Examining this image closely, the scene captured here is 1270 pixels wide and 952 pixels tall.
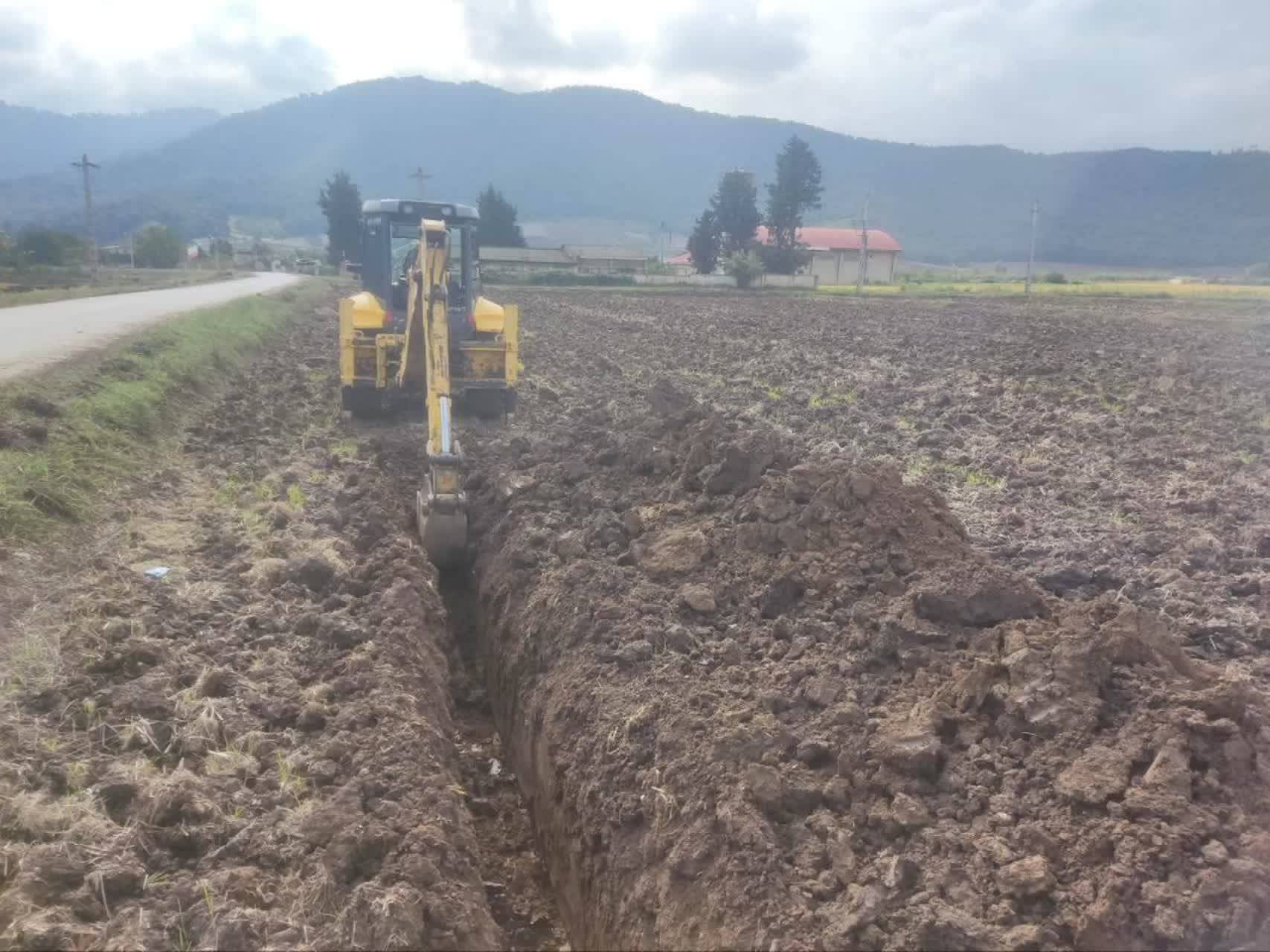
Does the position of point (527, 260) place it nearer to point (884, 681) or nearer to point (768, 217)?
point (768, 217)

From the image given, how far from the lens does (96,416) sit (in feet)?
33.2

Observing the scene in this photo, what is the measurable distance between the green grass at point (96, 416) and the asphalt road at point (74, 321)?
0.61 metres

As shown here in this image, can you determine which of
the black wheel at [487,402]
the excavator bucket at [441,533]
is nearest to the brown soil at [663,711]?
the excavator bucket at [441,533]

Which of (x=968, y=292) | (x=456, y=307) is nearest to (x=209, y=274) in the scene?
(x=968, y=292)

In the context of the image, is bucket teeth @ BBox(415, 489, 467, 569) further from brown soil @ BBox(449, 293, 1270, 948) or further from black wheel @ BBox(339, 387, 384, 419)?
black wheel @ BBox(339, 387, 384, 419)

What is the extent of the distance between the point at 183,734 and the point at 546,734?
1.95 m

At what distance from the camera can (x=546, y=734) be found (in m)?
5.50

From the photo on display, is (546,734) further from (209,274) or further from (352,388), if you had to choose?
(209,274)

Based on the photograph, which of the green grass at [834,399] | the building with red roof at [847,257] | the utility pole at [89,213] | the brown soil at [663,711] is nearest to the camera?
the brown soil at [663,711]

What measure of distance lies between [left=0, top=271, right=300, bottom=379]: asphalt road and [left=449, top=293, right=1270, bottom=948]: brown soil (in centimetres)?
729

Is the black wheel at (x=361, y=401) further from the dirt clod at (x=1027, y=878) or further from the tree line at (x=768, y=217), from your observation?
the tree line at (x=768, y=217)

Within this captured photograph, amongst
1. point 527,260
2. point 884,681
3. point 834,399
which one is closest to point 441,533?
point 884,681

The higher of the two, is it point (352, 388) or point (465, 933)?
point (352, 388)

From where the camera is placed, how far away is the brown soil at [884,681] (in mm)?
3465
